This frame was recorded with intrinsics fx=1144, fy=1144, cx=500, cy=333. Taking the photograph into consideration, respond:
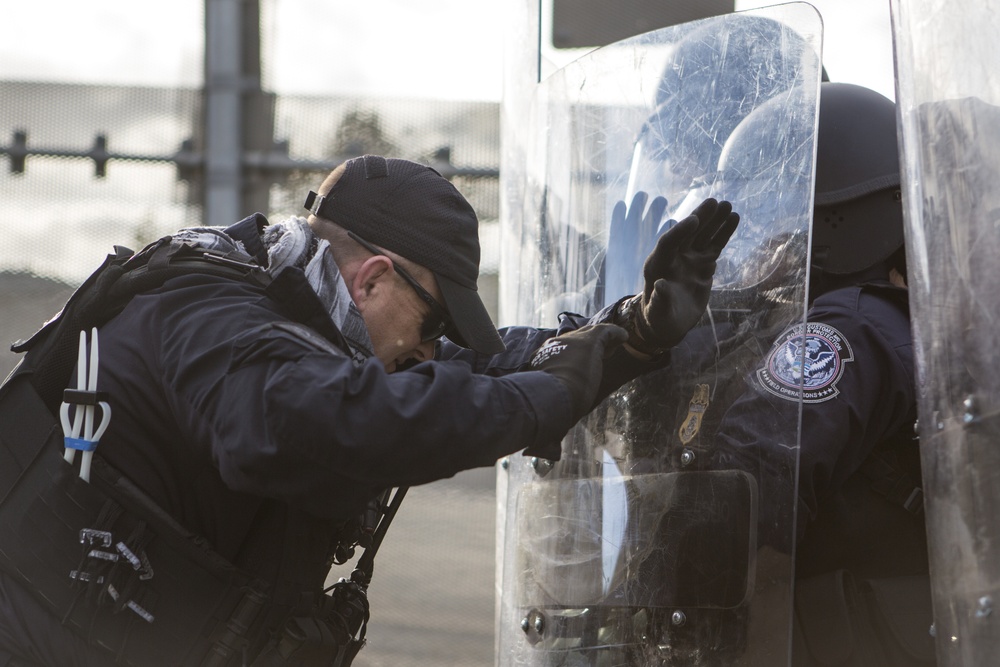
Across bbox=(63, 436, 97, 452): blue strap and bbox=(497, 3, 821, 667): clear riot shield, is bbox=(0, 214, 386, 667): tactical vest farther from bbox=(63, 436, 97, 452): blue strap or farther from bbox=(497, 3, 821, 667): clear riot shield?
bbox=(497, 3, 821, 667): clear riot shield

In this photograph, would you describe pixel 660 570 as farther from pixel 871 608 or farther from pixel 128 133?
pixel 128 133

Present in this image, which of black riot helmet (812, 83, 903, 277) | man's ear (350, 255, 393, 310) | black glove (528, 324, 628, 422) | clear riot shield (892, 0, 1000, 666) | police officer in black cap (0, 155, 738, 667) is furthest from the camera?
black riot helmet (812, 83, 903, 277)

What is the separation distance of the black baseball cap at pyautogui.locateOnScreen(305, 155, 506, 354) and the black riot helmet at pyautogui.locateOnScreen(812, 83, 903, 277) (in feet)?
2.18

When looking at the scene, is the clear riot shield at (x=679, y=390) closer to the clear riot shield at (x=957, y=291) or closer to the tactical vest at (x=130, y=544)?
the clear riot shield at (x=957, y=291)

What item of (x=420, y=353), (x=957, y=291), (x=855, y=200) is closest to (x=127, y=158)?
(x=420, y=353)

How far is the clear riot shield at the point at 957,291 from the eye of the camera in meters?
1.27

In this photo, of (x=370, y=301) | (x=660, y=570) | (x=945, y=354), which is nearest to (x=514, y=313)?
(x=370, y=301)

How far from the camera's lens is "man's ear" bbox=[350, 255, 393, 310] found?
5.42 ft

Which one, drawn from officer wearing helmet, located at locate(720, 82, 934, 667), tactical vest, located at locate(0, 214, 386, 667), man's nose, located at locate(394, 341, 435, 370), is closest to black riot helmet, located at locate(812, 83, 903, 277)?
officer wearing helmet, located at locate(720, 82, 934, 667)

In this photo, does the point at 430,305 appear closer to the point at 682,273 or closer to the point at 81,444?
the point at 682,273

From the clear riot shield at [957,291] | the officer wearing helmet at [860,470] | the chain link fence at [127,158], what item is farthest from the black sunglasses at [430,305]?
the chain link fence at [127,158]

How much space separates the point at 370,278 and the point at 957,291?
793mm

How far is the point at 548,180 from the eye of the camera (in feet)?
6.48

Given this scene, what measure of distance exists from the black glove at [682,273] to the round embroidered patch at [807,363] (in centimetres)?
13
